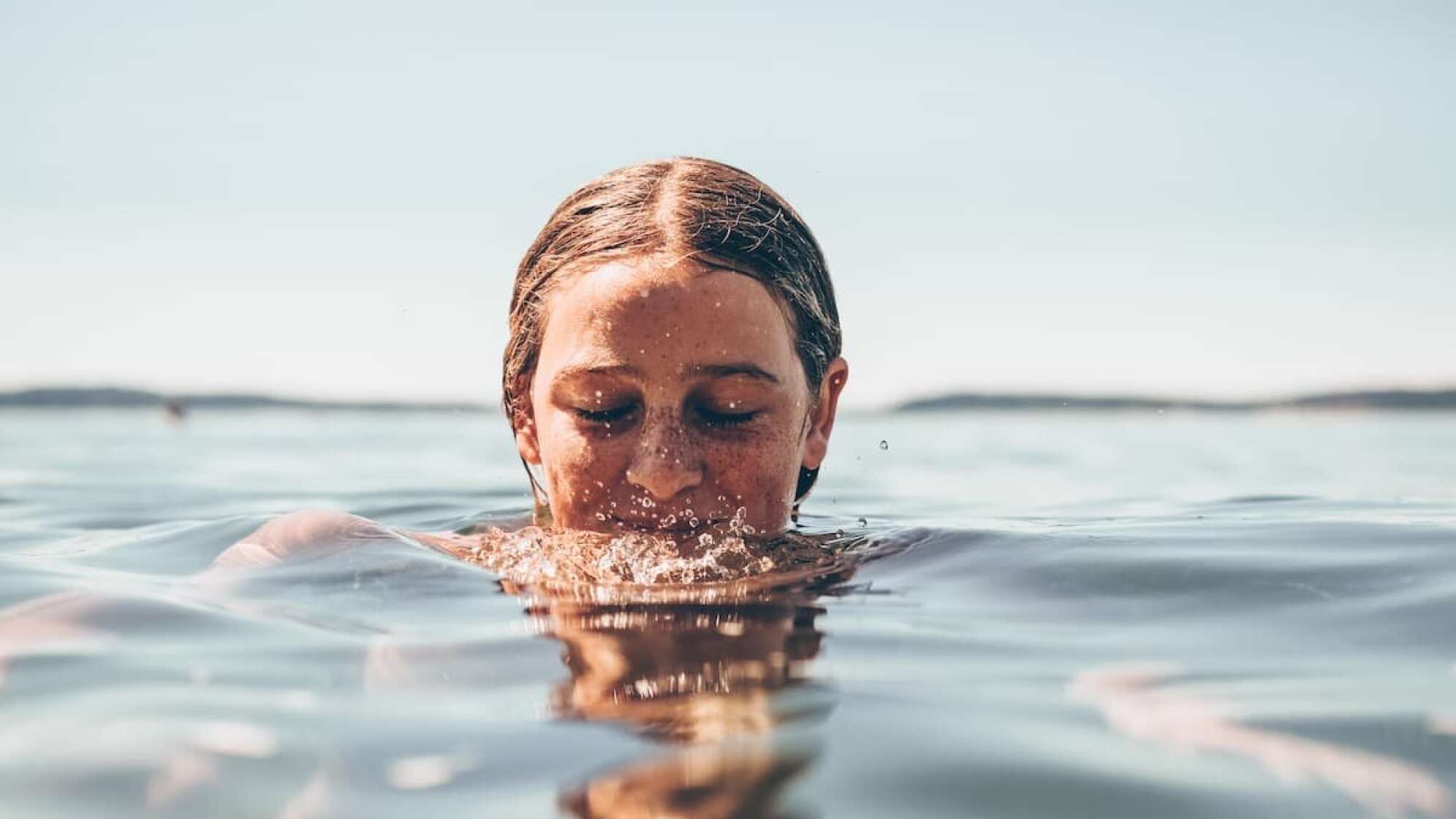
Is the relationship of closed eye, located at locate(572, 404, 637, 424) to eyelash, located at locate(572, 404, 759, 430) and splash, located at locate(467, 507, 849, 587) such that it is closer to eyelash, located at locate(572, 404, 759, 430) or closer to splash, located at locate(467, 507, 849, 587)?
eyelash, located at locate(572, 404, 759, 430)

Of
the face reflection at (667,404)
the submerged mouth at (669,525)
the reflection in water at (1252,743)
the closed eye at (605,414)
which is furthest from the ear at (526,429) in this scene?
the reflection in water at (1252,743)

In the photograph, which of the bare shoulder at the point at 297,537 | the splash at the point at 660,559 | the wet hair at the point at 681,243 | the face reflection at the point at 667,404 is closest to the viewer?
the splash at the point at 660,559

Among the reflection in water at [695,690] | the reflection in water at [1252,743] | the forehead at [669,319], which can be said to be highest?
the forehead at [669,319]

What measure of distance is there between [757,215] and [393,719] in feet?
8.38

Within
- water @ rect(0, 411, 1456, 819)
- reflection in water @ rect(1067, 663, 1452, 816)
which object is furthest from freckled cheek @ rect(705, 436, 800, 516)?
reflection in water @ rect(1067, 663, 1452, 816)

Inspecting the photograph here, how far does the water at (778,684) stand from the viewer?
5.81ft

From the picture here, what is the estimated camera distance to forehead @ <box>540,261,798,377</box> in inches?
143

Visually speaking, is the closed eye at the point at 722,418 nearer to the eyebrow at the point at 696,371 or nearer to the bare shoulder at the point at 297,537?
the eyebrow at the point at 696,371

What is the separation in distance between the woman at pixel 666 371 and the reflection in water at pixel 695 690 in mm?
404

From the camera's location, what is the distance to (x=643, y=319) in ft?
12.0

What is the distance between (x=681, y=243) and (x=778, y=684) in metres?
1.93

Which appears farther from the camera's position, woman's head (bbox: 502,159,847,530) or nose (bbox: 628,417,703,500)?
woman's head (bbox: 502,159,847,530)

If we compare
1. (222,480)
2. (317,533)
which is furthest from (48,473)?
(317,533)

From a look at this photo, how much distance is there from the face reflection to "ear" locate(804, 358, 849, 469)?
1.28 feet
